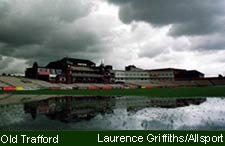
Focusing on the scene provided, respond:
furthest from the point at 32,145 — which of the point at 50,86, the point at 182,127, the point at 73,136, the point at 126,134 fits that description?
the point at 50,86

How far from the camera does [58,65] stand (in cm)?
13038

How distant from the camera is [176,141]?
11125 millimetres

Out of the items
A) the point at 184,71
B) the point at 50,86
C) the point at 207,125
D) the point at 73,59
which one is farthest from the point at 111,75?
the point at 207,125

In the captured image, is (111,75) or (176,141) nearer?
(176,141)

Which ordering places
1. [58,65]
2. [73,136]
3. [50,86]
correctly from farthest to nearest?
[58,65], [50,86], [73,136]

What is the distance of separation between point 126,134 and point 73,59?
127838mm

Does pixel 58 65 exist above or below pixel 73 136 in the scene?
above

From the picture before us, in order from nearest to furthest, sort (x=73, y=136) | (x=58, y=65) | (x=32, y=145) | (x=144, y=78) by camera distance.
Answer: (x=32, y=145)
(x=73, y=136)
(x=58, y=65)
(x=144, y=78)

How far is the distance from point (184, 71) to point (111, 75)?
69.4m

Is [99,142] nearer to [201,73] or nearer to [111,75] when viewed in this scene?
[111,75]

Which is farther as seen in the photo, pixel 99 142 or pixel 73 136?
pixel 73 136

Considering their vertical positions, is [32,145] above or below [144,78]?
below

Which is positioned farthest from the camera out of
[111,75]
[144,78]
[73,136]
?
[144,78]

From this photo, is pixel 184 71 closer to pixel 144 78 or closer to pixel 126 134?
pixel 144 78
